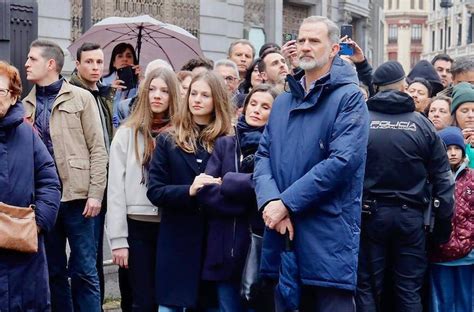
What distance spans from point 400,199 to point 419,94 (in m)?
2.42

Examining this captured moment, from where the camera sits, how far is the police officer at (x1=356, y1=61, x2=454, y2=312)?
23.7 feet

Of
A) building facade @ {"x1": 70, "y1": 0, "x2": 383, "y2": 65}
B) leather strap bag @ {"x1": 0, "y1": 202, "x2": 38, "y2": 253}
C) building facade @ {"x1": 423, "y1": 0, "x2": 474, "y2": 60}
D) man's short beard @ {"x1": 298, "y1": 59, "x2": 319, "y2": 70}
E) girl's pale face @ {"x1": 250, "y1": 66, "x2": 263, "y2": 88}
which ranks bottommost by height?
leather strap bag @ {"x1": 0, "y1": 202, "x2": 38, "y2": 253}

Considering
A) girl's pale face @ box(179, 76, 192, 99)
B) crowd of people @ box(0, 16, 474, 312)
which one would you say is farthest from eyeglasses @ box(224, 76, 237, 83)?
girl's pale face @ box(179, 76, 192, 99)

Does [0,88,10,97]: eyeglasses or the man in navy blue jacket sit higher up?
[0,88,10,97]: eyeglasses

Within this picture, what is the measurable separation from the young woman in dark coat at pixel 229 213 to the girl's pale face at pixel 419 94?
2.90 metres

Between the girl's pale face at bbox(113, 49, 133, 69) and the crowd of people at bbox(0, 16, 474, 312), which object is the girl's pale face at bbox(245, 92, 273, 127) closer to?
the crowd of people at bbox(0, 16, 474, 312)

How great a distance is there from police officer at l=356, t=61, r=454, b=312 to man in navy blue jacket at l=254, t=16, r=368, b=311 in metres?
1.13

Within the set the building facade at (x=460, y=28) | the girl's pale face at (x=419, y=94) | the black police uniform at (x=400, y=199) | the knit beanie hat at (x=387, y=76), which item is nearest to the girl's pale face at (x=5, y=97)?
the black police uniform at (x=400, y=199)

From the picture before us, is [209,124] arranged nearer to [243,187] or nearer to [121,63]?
[243,187]

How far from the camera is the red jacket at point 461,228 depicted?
24.8ft

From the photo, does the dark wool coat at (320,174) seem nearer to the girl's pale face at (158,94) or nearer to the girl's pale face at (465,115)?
the girl's pale face at (158,94)

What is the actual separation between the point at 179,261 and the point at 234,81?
105 inches

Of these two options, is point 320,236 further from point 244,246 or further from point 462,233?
point 462,233

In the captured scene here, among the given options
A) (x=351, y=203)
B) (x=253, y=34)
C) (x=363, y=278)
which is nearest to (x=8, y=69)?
(x=351, y=203)
